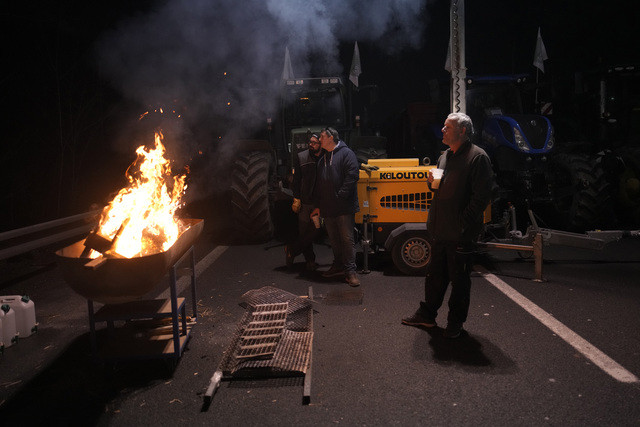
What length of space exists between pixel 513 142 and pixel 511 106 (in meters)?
2.79

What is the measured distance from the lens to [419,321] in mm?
4777

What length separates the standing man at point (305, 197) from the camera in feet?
22.0

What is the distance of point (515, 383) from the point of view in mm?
3580

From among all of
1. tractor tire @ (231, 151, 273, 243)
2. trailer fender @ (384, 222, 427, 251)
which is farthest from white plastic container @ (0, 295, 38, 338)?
tractor tire @ (231, 151, 273, 243)

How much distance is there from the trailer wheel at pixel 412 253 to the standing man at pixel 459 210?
2063 mm

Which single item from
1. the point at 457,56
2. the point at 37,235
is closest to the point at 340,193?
the point at 457,56

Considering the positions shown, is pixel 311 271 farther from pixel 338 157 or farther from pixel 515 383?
pixel 515 383

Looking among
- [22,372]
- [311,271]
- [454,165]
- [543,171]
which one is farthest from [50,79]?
[543,171]

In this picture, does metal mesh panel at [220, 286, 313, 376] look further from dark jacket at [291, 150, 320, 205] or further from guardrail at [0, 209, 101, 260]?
guardrail at [0, 209, 101, 260]

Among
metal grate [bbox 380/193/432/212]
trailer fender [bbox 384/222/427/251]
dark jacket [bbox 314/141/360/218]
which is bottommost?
trailer fender [bbox 384/222/427/251]

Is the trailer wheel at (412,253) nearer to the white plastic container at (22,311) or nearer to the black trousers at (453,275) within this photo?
the black trousers at (453,275)

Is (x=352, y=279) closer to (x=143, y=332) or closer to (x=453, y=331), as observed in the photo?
(x=453, y=331)

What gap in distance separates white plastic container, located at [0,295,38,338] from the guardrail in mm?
1500

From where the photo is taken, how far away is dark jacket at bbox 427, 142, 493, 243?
167 inches
